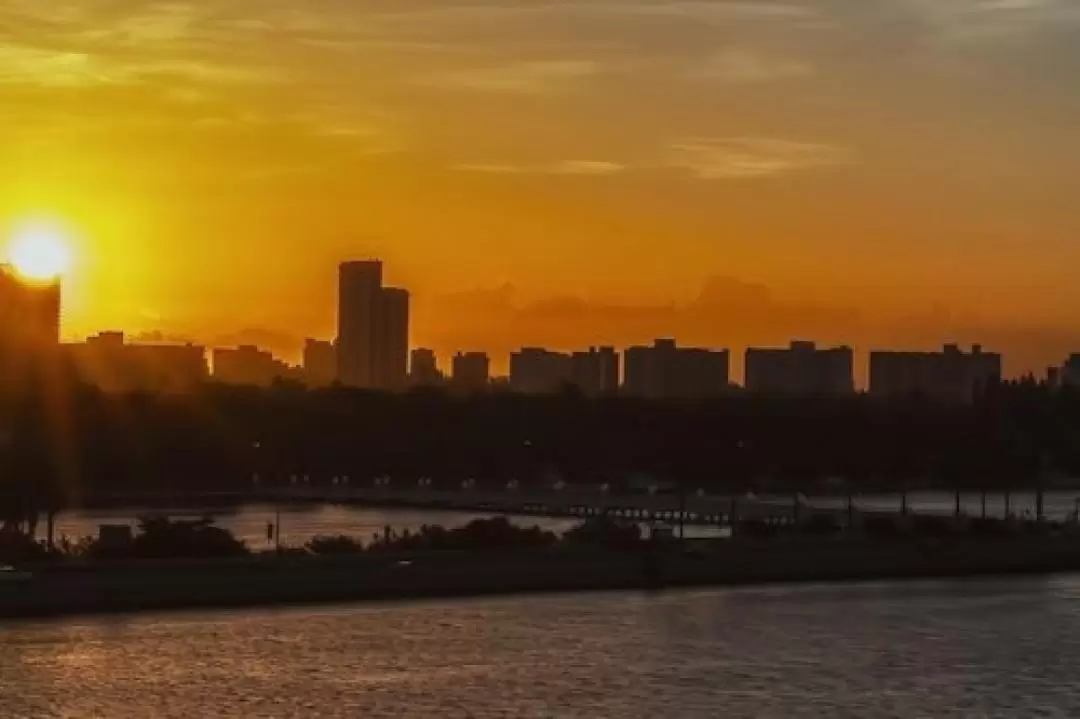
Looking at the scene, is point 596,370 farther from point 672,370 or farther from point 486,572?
point 486,572

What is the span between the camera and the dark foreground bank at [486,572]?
30.0 m

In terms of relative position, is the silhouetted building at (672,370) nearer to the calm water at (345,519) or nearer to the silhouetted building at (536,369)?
the silhouetted building at (536,369)

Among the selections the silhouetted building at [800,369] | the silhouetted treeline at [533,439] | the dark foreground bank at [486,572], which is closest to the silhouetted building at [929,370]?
the silhouetted building at [800,369]

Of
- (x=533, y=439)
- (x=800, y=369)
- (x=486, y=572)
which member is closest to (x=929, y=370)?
(x=800, y=369)

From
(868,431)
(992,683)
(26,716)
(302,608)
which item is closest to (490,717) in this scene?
(26,716)

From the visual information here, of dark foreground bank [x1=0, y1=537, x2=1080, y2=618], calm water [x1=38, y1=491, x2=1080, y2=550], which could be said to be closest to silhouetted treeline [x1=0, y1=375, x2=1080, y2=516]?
calm water [x1=38, y1=491, x2=1080, y2=550]

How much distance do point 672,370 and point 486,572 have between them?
9365 cm

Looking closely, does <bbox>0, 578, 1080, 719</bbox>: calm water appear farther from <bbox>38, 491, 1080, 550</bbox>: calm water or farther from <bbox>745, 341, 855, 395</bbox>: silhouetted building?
<bbox>745, 341, 855, 395</bbox>: silhouetted building

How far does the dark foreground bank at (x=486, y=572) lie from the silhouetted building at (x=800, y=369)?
81986 millimetres

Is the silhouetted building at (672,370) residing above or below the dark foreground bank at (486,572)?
above

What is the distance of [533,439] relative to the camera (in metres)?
80.8

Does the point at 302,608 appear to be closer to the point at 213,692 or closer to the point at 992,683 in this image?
the point at 213,692

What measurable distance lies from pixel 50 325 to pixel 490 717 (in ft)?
208

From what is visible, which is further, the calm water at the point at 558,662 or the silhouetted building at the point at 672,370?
the silhouetted building at the point at 672,370
